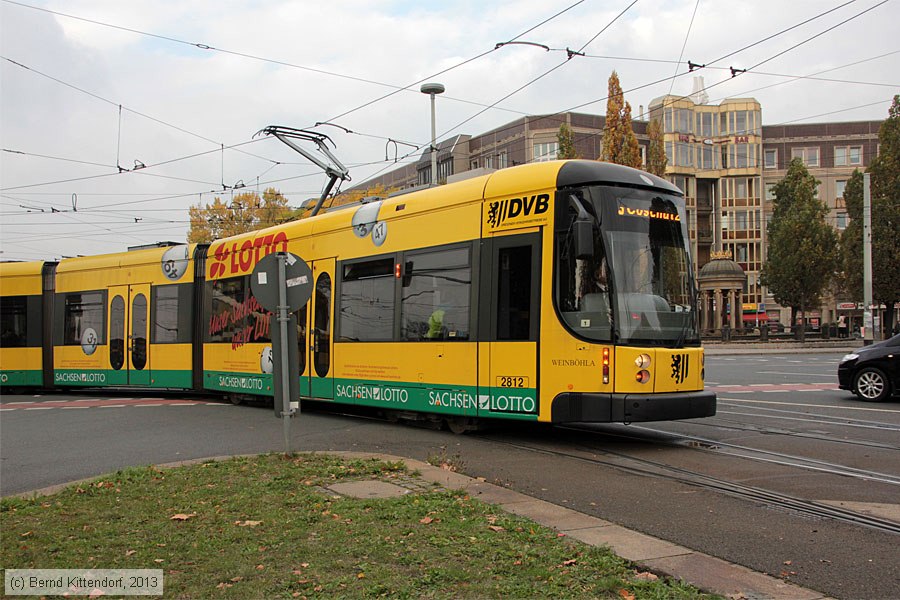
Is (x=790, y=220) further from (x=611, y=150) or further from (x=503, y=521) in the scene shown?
(x=503, y=521)

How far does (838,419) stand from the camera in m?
12.5

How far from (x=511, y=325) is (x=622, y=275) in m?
1.57

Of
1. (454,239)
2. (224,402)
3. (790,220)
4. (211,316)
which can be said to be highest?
(790,220)

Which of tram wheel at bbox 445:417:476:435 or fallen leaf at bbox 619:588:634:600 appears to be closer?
fallen leaf at bbox 619:588:634:600

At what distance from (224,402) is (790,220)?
47349 millimetres

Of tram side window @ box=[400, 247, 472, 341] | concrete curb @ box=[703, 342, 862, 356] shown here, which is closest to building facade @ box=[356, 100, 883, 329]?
concrete curb @ box=[703, 342, 862, 356]

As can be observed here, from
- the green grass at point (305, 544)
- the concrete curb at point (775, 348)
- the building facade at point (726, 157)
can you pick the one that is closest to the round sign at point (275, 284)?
the green grass at point (305, 544)

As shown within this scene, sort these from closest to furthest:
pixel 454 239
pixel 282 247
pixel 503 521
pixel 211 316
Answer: pixel 503 521, pixel 454 239, pixel 282 247, pixel 211 316

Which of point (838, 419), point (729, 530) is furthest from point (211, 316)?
point (729, 530)

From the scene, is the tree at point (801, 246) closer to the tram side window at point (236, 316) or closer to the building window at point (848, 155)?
the building window at point (848, 155)

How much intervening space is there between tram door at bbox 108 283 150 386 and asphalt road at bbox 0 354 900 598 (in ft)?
7.56

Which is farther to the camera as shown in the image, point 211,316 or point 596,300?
point 211,316

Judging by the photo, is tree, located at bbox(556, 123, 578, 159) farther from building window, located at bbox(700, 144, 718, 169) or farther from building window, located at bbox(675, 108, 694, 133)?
building window, located at bbox(700, 144, 718, 169)

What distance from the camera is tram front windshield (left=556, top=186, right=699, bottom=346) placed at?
934 centimetres
